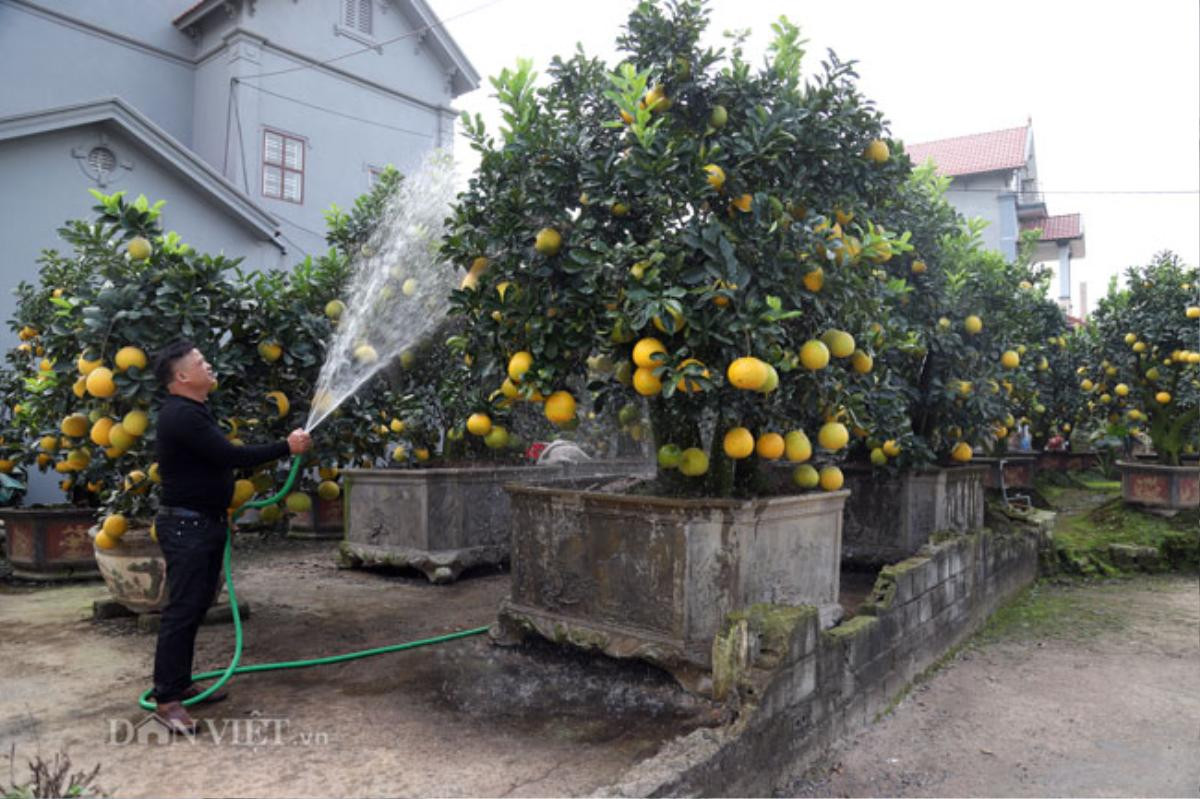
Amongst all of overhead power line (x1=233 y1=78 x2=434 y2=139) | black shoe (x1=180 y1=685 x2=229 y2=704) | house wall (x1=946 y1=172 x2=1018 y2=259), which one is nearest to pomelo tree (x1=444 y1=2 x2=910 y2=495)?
black shoe (x1=180 y1=685 x2=229 y2=704)

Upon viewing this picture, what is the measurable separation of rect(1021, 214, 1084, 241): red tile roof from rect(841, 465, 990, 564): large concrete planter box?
88.1 feet

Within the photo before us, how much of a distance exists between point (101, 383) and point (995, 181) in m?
28.0

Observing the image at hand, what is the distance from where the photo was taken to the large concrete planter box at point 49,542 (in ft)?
25.2

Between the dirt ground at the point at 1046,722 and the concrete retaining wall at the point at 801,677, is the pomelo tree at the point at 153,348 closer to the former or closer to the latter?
the concrete retaining wall at the point at 801,677

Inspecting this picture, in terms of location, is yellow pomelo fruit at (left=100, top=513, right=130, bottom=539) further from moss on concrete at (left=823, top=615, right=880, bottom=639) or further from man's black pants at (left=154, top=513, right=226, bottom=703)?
moss on concrete at (left=823, top=615, right=880, bottom=639)

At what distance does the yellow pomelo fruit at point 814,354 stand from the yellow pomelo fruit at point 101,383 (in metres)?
3.99

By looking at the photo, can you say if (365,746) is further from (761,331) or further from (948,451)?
(948,451)

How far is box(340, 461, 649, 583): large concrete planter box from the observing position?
7.64 meters

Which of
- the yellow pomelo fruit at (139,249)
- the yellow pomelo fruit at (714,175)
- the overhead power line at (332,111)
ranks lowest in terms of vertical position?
the yellow pomelo fruit at (139,249)

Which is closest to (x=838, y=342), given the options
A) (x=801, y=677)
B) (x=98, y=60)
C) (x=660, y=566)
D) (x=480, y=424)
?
(x=660, y=566)

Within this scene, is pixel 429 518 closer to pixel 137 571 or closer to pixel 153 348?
pixel 137 571

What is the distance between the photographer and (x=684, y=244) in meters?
4.18

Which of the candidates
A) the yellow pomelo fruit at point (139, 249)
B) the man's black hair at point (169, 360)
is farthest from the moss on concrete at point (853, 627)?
the yellow pomelo fruit at point (139, 249)

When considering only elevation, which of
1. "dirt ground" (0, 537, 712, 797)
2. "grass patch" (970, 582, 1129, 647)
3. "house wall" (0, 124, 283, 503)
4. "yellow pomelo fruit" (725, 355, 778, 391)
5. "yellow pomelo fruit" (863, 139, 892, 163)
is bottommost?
→ "grass patch" (970, 582, 1129, 647)
